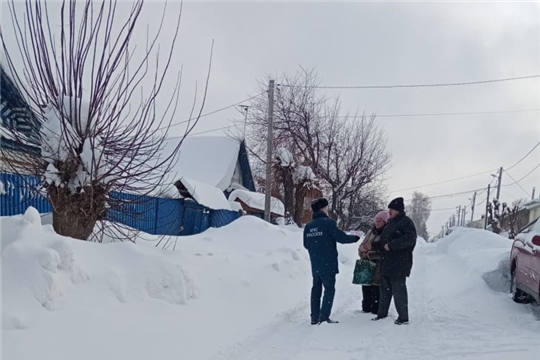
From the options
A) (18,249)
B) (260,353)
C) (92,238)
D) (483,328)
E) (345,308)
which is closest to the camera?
(18,249)

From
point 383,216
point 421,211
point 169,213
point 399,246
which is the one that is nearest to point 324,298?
point 399,246

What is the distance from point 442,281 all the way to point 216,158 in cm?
2048

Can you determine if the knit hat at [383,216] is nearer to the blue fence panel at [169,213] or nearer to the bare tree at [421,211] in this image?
the blue fence panel at [169,213]

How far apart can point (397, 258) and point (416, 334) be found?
1067 millimetres

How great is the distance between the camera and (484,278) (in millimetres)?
8266

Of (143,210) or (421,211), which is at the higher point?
(143,210)

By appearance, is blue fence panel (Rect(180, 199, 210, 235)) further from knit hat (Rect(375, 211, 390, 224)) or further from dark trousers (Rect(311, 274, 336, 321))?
dark trousers (Rect(311, 274, 336, 321))

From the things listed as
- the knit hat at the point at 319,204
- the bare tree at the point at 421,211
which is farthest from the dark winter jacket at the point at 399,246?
the bare tree at the point at 421,211

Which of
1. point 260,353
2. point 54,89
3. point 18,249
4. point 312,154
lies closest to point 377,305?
point 260,353

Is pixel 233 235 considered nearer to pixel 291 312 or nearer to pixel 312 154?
pixel 291 312

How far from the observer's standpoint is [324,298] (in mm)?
6078

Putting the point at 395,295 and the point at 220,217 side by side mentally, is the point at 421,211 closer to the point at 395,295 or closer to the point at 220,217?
the point at 220,217

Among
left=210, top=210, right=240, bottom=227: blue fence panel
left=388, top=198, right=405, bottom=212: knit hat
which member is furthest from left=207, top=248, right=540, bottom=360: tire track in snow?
left=210, top=210, right=240, bottom=227: blue fence panel

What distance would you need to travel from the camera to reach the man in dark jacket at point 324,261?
6062 millimetres
